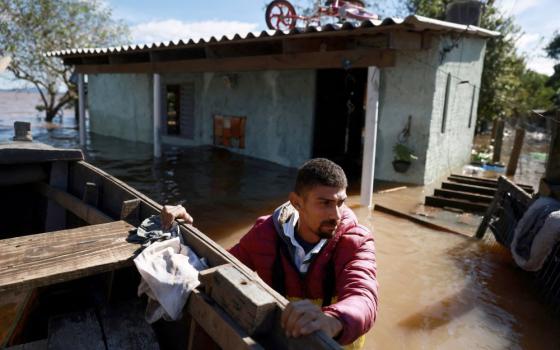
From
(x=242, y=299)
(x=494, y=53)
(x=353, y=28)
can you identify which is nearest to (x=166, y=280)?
(x=242, y=299)

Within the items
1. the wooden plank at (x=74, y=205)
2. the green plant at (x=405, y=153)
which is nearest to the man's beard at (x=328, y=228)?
the wooden plank at (x=74, y=205)

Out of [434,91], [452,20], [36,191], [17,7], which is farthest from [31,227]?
[17,7]

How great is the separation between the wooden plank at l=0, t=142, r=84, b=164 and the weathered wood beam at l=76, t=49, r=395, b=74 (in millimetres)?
4340

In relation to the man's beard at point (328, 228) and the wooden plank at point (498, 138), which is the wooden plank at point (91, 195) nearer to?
the man's beard at point (328, 228)

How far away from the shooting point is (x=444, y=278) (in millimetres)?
4832

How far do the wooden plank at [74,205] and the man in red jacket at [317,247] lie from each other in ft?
5.78

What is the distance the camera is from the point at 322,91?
10.8m

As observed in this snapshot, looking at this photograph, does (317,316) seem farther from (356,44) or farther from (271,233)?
(356,44)

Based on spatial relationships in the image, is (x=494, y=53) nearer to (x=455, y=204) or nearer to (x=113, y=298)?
(x=455, y=204)

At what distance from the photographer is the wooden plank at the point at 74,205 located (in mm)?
3423

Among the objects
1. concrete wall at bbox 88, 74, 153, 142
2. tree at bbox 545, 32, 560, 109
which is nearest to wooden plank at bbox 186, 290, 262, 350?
concrete wall at bbox 88, 74, 153, 142

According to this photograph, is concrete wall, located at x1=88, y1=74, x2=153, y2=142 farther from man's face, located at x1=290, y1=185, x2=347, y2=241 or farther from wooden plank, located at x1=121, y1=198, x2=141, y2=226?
man's face, located at x1=290, y1=185, x2=347, y2=241

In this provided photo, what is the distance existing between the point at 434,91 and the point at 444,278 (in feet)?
16.7

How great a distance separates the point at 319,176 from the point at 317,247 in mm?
369
